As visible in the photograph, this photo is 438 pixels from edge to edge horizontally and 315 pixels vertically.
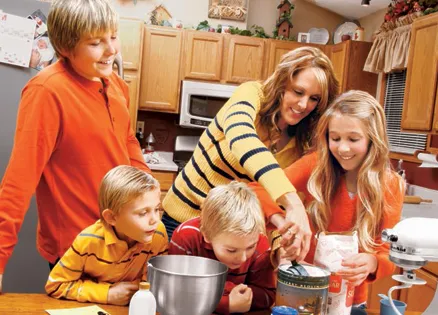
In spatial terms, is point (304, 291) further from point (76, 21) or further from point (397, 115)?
point (397, 115)

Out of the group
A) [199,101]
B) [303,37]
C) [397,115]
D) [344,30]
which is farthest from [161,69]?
[397,115]

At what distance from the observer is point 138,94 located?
4352 mm

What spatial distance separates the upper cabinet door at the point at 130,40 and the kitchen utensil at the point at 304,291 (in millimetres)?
3573

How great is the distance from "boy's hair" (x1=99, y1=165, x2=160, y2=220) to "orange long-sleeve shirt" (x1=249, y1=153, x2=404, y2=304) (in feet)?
1.10

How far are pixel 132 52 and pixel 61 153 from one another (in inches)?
122

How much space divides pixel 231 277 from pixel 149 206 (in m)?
0.27

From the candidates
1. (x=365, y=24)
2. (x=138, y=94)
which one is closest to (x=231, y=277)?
(x=138, y=94)

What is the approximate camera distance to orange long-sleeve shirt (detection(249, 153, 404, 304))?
51.7 inches

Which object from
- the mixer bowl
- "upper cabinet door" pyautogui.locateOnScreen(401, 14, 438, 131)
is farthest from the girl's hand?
"upper cabinet door" pyautogui.locateOnScreen(401, 14, 438, 131)

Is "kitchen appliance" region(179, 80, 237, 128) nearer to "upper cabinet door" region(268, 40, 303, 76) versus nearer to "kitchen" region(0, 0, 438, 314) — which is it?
"kitchen" region(0, 0, 438, 314)

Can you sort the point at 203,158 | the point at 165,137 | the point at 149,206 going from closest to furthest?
the point at 149,206 → the point at 203,158 → the point at 165,137

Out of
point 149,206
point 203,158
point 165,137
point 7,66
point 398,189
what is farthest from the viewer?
point 165,137

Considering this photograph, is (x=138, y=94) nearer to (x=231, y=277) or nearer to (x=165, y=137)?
(x=165, y=137)

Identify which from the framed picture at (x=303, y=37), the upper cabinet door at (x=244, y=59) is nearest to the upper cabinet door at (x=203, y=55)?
the upper cabinet door at (x=244, y=59)
